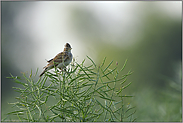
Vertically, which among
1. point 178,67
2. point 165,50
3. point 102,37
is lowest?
point 178,67

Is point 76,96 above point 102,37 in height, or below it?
below

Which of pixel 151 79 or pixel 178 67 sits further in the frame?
pixel 151 79

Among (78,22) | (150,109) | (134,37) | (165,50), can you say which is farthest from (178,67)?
(78,22)

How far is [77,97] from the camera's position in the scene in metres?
0.98

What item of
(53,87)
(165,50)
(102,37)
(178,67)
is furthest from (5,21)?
(53,87)

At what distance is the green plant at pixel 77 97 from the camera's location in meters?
0.92

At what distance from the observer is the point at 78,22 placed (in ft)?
24.9

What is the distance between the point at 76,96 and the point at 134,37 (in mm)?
5797

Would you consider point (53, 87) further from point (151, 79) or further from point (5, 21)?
point (5, 21)

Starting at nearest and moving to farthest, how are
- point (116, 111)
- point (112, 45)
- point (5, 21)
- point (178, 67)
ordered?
point (116, 111) → point (178, 67) → point (112, 45) → point (5, 21)

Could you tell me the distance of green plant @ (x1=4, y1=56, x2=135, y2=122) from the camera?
923mm

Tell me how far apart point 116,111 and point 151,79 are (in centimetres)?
338

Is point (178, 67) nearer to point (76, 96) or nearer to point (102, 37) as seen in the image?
point (76, 96)

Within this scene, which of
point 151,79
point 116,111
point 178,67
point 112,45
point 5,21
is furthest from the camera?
point 5,21
